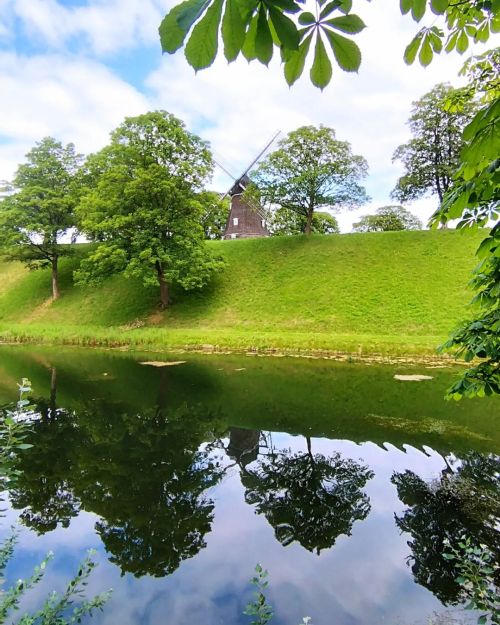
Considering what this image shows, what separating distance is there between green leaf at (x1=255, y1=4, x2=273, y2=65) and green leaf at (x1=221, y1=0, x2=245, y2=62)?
0.08m

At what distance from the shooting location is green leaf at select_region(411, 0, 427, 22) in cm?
132

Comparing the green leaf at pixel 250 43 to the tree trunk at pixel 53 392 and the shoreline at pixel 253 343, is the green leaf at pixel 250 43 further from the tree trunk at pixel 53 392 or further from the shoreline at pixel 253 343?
the shoreline at pixel 253 343

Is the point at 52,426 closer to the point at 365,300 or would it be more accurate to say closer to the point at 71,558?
the point at 71,558

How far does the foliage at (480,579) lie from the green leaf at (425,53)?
306cm

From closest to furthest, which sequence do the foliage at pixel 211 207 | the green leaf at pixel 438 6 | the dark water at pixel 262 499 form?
the green leaf at pixel 438 6 < the dark water at pixel 262 499 < the foliage at pixel 211 207

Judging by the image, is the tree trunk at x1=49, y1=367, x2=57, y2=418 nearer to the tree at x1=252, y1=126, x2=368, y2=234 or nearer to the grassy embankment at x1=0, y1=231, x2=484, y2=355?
the grassy embankment at x1=0, y1=231, x2=484, y2=355

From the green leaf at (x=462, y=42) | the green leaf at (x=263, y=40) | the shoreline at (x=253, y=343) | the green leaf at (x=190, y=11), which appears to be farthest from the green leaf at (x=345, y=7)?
the shoreline at (x=253, y=343)

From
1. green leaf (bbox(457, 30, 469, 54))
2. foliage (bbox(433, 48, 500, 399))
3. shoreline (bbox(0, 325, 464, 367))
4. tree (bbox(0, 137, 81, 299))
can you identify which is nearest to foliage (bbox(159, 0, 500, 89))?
foliage (bbox(433, 48, 500, 399))

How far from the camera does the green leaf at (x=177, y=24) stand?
0.96 metres

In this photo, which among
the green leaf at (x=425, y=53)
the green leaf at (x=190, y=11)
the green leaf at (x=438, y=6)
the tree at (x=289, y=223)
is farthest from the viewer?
the tree at (x=289, y=223)

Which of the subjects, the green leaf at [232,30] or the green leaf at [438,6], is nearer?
the green leaf at [232,30]

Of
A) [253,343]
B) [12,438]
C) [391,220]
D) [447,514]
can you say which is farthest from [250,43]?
[391,220]

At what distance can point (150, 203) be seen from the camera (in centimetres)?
2498

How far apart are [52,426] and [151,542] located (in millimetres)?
5004
